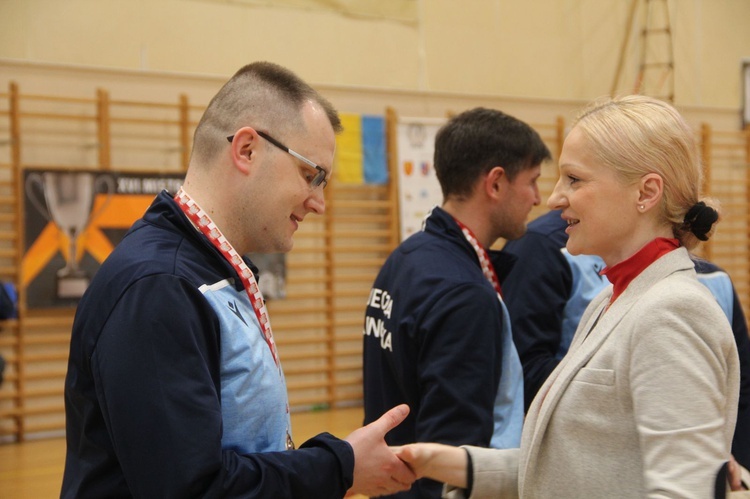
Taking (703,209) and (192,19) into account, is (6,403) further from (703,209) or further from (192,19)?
(703,209)

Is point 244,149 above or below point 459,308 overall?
above

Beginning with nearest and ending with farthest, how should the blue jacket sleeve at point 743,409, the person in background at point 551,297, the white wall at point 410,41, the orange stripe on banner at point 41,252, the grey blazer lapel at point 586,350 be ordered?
the grey blazer lapel at point 586,350, the blue jacket sleeve at point 743,409, the person in background at point 551,297, the orange stripe on banner at point 41,252, the white wall at point 410,41

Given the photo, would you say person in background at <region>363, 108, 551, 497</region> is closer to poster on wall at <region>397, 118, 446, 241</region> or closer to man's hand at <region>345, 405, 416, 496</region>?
man's hand at <region>345, 405, 416, 496</region>

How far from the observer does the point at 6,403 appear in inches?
237

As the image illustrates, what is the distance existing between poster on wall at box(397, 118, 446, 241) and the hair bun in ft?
18.8

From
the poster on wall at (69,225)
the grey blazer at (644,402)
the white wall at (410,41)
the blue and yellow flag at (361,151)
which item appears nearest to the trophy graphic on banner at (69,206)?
the poster on wall at (69,225)

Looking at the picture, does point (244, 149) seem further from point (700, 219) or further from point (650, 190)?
point (700, 219)

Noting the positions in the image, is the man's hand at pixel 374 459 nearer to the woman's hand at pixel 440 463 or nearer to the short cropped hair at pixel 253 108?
the woman's hand at pixel 440 463

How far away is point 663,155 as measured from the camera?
1.59m

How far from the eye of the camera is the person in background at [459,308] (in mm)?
2125

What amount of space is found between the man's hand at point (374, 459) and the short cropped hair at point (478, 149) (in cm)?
112

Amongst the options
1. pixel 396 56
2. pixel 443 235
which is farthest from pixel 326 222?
pixel 443 235

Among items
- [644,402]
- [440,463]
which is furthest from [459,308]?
[644,402]

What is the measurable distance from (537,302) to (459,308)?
2.06ft
